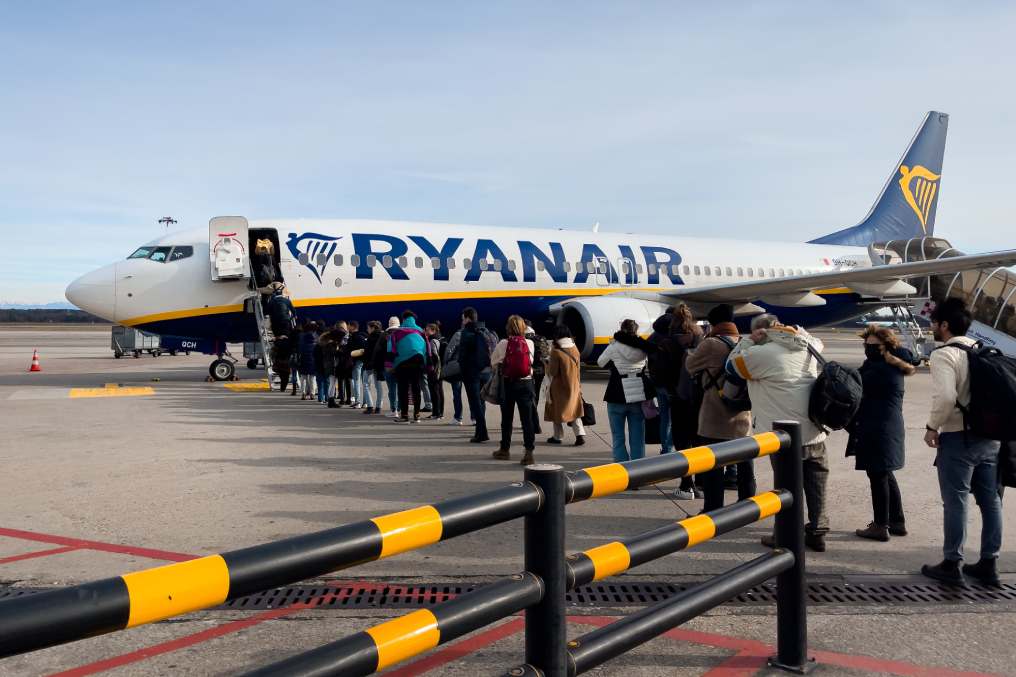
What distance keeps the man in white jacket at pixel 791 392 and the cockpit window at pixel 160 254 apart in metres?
13.5

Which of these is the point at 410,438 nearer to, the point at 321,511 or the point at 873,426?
the point at 321,511

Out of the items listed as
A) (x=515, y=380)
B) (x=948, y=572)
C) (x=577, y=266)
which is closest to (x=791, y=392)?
(x=948, y=572)

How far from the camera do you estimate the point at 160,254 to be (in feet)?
50.8

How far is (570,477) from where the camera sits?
2.29 metres

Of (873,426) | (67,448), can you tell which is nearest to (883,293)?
(873,426)

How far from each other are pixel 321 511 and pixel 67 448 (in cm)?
454

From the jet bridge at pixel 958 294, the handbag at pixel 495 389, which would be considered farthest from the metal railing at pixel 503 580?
the jet bridge at pixel 958 294

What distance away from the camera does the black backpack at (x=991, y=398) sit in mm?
4430

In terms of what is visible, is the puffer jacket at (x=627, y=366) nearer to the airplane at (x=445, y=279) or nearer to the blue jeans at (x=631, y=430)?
the blue jeans at (x=631, y=430)

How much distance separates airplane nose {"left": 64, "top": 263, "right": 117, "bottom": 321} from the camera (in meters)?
15.0

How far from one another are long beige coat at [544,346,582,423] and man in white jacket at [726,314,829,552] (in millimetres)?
3037

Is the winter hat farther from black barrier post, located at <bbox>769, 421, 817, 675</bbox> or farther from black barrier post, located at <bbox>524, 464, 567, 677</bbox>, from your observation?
black barrier post, located at <bbox>524, 464, 567, 677</bbox>

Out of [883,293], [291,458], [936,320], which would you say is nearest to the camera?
[936,320]

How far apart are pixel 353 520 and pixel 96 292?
1202 centimetres
